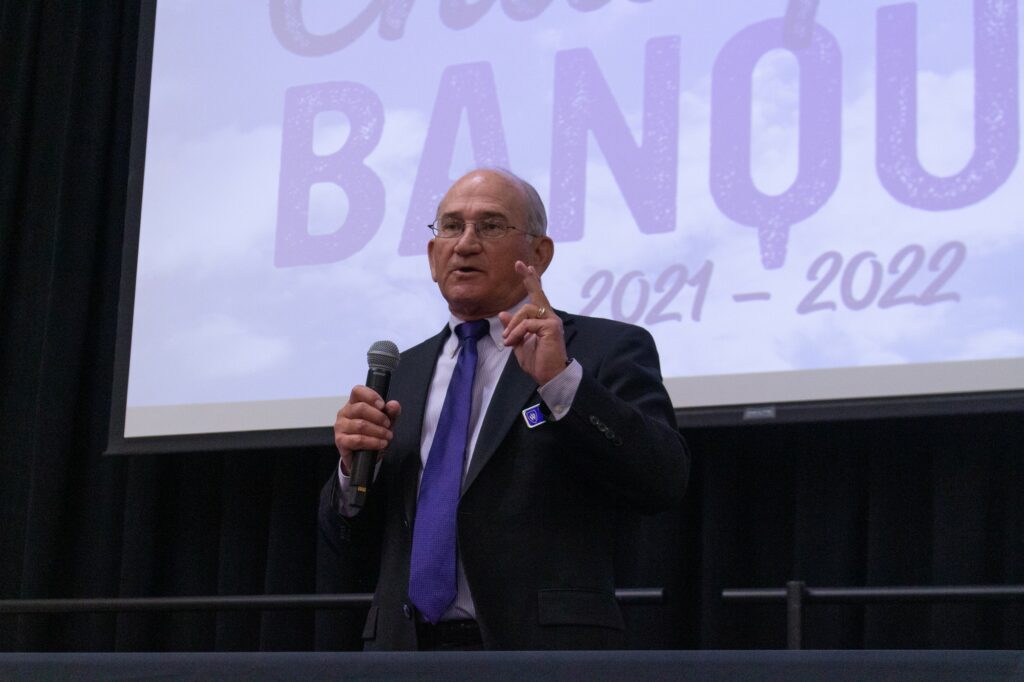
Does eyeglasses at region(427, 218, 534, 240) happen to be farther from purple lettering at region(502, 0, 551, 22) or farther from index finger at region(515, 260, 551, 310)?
purple lettering at region(502, 0, 551, 22)

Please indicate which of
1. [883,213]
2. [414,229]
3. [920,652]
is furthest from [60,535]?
[920,652]

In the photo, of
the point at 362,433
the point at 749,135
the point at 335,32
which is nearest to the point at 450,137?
the point at 335,32

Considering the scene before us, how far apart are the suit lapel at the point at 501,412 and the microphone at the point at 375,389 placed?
0.42 ft

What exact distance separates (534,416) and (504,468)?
93mm

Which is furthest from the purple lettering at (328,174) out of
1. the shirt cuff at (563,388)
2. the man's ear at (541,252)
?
the shirt cuff at (563,388)

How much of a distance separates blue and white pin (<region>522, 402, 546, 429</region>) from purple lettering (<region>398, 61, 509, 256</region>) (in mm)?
1423

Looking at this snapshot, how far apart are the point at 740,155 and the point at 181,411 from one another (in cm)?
149

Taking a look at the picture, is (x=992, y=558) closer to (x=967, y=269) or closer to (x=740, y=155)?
(x=967, y=269)

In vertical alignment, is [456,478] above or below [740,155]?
below

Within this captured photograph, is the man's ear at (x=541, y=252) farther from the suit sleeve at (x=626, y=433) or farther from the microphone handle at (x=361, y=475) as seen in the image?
the microphone handle at (x=361, y=475)

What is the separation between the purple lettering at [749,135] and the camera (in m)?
2.73

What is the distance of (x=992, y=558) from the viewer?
2.69 meters

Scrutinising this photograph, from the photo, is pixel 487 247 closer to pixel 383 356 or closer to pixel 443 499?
pixel 383 356

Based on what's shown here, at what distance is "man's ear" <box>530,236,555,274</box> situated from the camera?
2.01 metres
